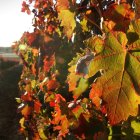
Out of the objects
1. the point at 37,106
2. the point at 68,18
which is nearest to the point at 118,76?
the point at 68,18

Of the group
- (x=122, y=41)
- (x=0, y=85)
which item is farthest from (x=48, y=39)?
(x=0, y=85)

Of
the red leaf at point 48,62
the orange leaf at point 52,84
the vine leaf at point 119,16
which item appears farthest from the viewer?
the red leaf at point 48,62

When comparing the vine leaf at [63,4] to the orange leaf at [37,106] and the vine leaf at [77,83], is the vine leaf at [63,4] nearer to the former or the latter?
the vine leaf at [77,83]

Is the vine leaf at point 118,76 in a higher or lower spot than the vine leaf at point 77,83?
higher

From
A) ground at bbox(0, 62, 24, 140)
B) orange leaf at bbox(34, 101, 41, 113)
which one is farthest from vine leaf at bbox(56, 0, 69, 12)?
ground at bbox(0, 62, 24, 140)

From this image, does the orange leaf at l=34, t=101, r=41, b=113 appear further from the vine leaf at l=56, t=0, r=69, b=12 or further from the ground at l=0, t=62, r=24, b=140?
the ground at l=0, t=62, r=24, b=140

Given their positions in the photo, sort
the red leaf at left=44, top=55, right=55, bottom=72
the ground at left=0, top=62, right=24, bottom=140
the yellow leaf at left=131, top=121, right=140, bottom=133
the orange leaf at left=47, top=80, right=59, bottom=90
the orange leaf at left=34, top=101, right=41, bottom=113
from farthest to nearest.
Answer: the ground at left=0, top=62, right=24, bottom=140, the red leaf at left=44, top=55, right=55, bottom=72, the orange leaf at left=34, top=101, right=41, bottom=113, the orange leaf at left=47, top=80, right=59, bottom=90, the yellow leaf at left=131, top=121, right=140, bottom=133

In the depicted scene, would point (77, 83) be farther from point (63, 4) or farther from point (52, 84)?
point (52, 84)

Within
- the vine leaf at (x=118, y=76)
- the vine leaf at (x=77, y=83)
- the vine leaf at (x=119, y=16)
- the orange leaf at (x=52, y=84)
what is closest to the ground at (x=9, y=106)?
the orange leaf at (x=52, y=84)

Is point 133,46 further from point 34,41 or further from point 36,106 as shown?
point 34,41
